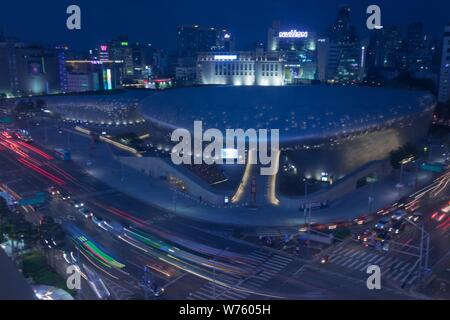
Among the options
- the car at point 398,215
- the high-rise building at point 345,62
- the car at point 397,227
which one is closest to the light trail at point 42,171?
the car at point 397,227

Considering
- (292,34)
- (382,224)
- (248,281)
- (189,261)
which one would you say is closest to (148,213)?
(189,261)

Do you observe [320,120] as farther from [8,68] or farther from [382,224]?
[8,68]

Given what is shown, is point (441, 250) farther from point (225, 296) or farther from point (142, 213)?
point (142, 213)

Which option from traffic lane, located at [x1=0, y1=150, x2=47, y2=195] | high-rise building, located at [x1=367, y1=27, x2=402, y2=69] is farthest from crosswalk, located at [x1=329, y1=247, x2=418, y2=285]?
high-rise building, located at [x1=367, y1=27, x2=402, y2=69]

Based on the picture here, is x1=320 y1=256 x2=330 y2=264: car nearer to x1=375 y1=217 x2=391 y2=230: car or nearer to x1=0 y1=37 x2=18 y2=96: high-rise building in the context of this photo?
x1=375 y1=217 x2=391 y2=230: car

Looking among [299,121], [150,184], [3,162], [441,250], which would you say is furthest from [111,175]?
[441,250]
